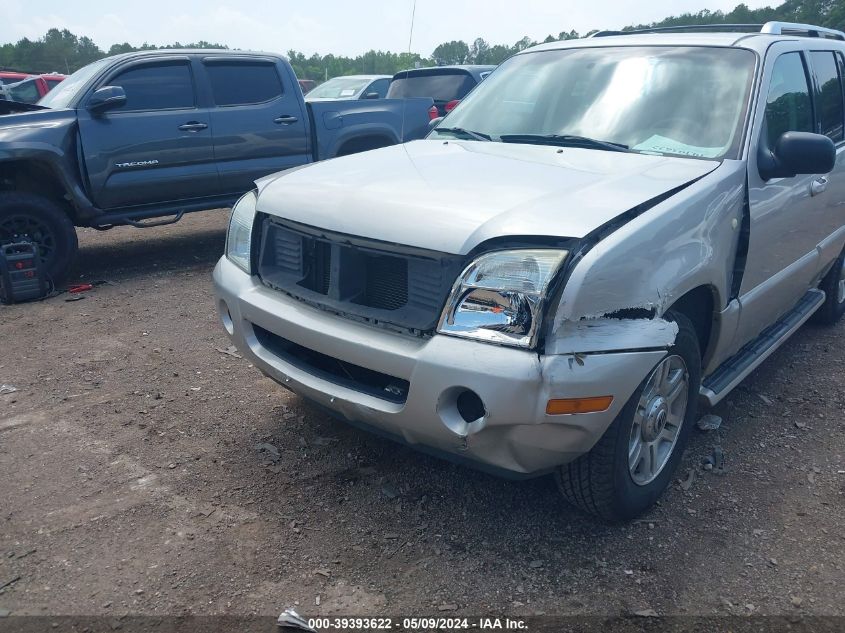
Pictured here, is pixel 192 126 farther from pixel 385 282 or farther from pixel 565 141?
pixel 385 282

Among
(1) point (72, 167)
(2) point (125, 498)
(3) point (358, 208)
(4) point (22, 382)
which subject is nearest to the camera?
(3) point (358, 208)

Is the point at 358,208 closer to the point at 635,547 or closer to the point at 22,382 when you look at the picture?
the point at 635,547

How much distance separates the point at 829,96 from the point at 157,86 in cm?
548

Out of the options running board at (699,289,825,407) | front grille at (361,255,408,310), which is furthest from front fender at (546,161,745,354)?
front grille at (361,255,408,310)

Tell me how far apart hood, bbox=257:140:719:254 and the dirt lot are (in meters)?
1.13

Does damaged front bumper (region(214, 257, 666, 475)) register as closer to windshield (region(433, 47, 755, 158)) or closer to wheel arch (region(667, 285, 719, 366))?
wheel arch (region(667, 285, 719, 366))

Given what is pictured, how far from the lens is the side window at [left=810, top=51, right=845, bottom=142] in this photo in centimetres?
420

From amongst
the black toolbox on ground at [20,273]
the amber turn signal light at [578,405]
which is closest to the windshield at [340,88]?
the black toolbox on ground at [20,273]

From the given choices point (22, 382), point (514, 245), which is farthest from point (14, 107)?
point (514, 245)

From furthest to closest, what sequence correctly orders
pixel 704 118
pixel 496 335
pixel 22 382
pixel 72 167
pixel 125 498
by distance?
pixel 72 167, pixel 22 382, pixel 704 118, pixel 125 498, pixel 496 335

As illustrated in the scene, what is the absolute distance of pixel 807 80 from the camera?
403cm

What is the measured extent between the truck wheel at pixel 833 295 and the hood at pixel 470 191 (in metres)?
2.52

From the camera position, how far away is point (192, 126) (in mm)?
6840

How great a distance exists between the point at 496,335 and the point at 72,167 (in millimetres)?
5136
